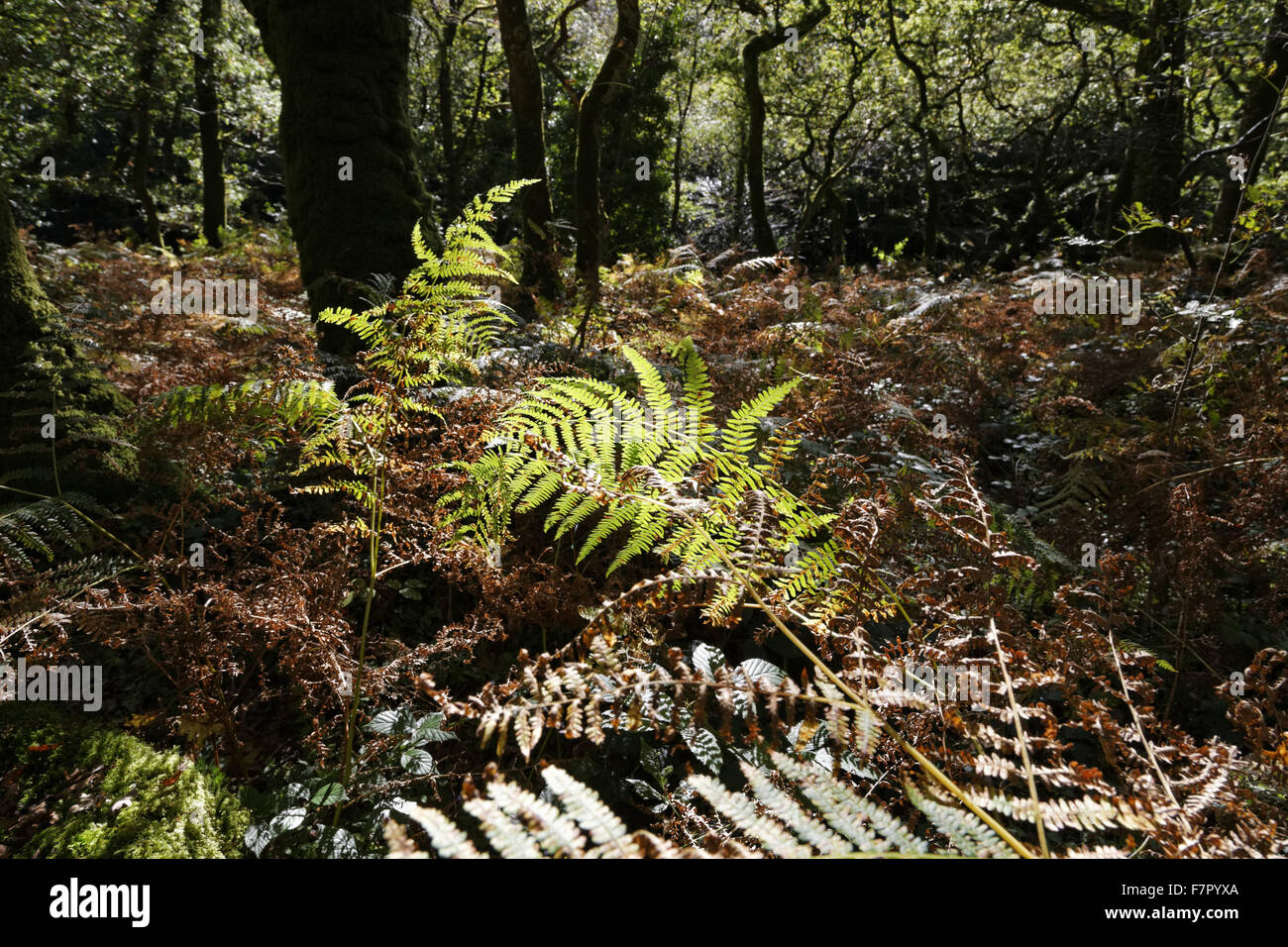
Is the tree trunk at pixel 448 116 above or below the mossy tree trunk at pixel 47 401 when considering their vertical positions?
above

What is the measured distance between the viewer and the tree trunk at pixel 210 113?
1243cm

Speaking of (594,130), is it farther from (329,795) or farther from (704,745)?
(329,795)

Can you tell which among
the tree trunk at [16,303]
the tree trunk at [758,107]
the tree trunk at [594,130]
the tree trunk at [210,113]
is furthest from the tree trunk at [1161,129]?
the tree trunk at [210,113]

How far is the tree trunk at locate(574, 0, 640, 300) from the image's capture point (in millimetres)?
6793

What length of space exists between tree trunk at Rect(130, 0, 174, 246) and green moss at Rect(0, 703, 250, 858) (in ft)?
44.4

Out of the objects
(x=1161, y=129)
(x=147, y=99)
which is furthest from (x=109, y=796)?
(x=147, y=99)

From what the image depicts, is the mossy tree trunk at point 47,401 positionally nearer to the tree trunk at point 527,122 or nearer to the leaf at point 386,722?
the leaf at point 386,722

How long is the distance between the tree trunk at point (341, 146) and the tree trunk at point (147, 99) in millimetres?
→ 10328

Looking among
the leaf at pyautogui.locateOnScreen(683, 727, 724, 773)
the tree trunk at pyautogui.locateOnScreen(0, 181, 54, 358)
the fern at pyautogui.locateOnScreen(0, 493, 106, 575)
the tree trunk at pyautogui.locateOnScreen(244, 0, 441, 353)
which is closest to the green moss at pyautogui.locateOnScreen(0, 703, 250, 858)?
the fern at pyautogui.locateOnScreen(0, 493, 106, 575)

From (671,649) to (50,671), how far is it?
79.7 inches

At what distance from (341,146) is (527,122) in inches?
133

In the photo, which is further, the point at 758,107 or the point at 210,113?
the point at 210,113

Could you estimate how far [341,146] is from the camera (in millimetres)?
3826
